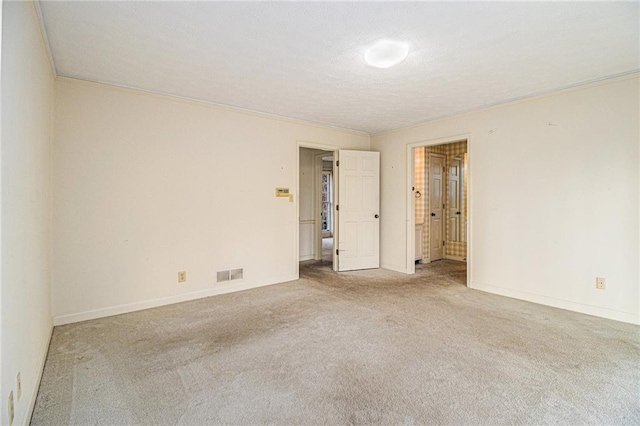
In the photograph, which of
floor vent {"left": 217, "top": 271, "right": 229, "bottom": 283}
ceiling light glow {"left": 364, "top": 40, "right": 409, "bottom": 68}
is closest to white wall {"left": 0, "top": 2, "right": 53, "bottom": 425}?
floor vent {"left": 217, "top": 271, "right": 229, "bottom": 283}

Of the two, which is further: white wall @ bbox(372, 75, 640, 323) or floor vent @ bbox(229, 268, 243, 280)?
floor vent @ bbox(229, 268, 243, 280)

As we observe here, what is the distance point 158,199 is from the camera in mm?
3643

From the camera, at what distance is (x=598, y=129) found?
3318 mm

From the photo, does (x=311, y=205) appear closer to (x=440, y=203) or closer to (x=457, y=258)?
(x=440, y=203)

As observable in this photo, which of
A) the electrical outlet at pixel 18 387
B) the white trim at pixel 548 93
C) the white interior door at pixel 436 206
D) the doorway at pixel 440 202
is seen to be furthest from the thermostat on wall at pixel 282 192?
the electrical outlet at pixel 18 387

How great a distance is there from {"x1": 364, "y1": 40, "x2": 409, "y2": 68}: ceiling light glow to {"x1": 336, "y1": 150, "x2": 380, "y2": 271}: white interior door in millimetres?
2594

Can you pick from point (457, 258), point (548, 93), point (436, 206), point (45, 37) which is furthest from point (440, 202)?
point (45, 37)

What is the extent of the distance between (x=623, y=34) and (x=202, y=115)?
157 inches

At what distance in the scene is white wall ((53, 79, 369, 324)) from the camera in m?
3.17

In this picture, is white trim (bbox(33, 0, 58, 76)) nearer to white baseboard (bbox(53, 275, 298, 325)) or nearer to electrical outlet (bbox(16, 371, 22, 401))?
electrical outlet (bbox(16, 371, 22, 401))

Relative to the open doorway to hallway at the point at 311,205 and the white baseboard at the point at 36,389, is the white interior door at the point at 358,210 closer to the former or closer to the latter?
the open doorway to hallway at the point at 311,205

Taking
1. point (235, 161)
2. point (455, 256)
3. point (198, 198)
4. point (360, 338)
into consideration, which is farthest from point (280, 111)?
point (455, 256)

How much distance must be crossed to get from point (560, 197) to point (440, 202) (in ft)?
9.99

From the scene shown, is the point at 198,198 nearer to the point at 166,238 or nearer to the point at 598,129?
the point at 166,238
